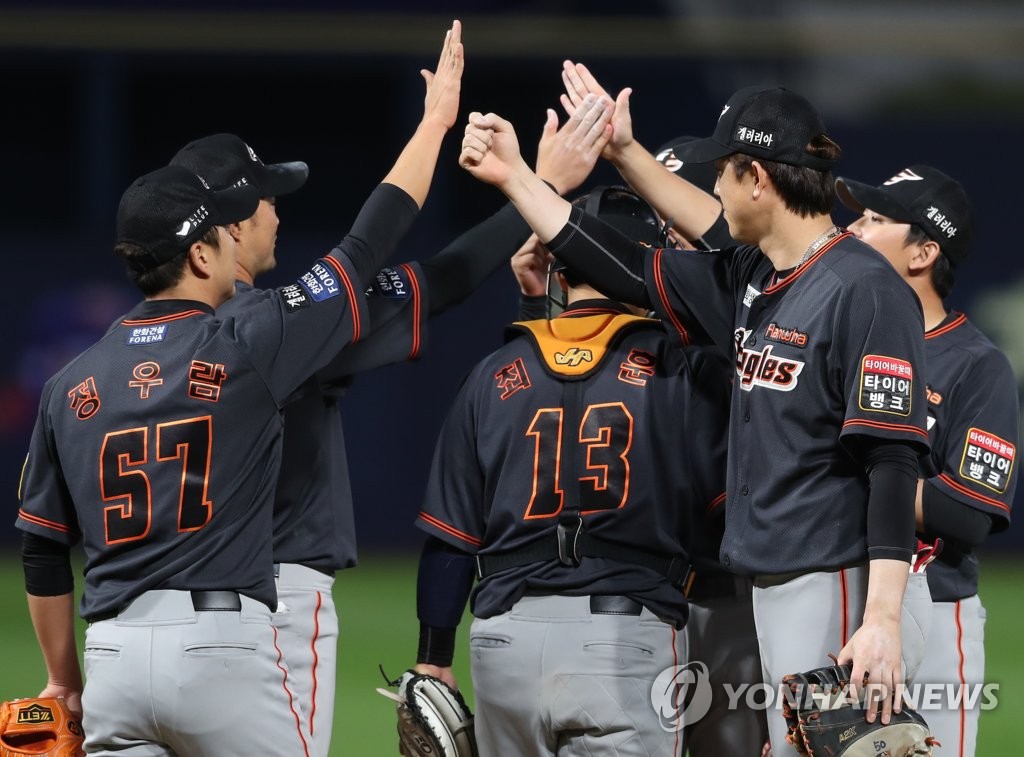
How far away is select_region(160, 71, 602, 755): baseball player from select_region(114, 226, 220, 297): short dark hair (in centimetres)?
20

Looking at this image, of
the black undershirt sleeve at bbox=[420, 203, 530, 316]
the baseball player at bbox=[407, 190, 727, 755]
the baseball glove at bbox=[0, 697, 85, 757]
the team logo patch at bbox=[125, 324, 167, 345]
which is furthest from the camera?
the black undershirt sleeve at bbox=[420, 203, 530, 316]

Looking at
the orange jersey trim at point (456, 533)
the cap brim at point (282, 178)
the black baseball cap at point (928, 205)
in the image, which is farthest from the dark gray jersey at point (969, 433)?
the cap brim at point (282, 178)

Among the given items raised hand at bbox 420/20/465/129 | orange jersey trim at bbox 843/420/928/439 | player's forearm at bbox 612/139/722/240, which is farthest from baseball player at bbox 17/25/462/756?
orange jersey trim at bbox 843/420/928/439

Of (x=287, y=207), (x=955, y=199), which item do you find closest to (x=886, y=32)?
(x=287, y=207)

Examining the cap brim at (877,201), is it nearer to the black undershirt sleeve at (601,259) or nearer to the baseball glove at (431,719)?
the black undershirt sleeve at (601,259)

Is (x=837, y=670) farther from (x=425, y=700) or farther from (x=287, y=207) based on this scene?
(x=287, y=207)

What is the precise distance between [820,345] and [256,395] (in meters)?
1.31

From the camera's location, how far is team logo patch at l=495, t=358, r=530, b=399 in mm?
3797

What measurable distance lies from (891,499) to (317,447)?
1.57m

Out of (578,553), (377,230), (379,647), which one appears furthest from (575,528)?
(379,647)

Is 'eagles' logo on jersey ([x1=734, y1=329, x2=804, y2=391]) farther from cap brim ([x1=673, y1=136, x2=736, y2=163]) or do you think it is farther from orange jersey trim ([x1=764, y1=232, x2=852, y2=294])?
cap brim ([x1=673, y1=136, x2=736, y2=163])

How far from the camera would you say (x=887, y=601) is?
3.04m

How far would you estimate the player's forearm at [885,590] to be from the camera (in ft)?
9.96

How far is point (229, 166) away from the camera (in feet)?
12.7
